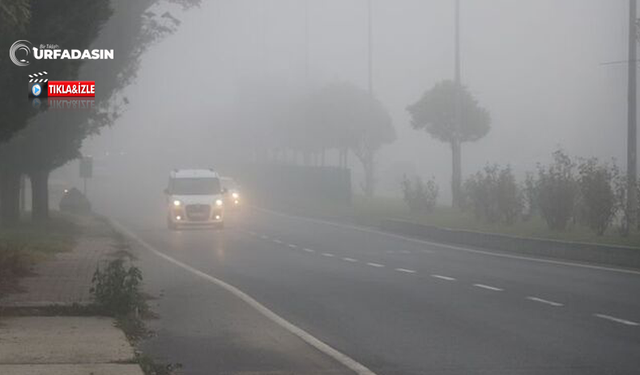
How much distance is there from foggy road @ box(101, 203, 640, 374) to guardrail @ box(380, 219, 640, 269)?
999 millimetres

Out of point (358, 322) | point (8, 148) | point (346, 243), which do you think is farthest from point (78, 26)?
point (346, 243)

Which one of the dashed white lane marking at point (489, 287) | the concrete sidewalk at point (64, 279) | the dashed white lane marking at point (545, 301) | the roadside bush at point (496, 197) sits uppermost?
the roadside bush at point (496, 197)

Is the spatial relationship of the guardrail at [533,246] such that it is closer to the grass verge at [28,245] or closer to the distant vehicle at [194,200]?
the distant vehicle at [194,200]

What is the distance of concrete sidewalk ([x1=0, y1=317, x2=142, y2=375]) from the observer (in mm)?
10820

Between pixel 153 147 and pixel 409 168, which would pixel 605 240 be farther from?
pixel 153 147

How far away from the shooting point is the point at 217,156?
408ft

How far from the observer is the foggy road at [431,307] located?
1239cm

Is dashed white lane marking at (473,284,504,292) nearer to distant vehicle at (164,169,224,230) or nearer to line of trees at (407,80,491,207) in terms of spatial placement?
distant vehicle at (164,169,224,230)

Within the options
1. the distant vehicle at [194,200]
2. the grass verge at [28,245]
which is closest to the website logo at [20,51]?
the grass verge at [28,245]

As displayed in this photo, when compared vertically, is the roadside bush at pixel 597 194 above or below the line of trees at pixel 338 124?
below

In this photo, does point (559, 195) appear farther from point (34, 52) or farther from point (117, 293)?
point (117, 293)

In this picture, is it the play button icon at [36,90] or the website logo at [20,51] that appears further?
the play button icon at [36,90]

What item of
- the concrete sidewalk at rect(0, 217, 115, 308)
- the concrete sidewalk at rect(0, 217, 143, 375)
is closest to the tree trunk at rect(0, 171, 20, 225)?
the concrete sidewalk at rect(0, 217, 115, 308)

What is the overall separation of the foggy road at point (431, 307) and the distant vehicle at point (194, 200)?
442 inches
